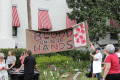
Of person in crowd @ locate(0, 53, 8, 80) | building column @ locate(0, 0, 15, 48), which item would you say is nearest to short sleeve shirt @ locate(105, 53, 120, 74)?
person in crowd @ locate(0, 53, 8, 80)

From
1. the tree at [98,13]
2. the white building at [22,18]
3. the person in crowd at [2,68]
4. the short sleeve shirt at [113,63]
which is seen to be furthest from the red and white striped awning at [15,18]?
the short sleeve shirt at [113,63]

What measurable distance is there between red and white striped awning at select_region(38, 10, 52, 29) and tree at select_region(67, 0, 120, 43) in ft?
9.28

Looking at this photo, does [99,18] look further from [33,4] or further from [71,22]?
[33,4]

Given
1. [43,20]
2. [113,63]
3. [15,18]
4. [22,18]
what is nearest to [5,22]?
[15,18]

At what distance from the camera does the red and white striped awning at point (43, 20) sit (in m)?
18.6

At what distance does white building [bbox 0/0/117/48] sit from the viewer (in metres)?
15.6

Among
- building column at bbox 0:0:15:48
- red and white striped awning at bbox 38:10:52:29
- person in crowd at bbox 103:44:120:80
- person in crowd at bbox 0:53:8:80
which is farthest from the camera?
red and white striped awning at bbox 38:10:52:29

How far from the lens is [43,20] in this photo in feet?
61.6

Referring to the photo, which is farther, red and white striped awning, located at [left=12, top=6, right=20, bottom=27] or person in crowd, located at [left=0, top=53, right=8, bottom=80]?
red and white striped awning, located at [left=12, top=6, right=20, bottom=27]

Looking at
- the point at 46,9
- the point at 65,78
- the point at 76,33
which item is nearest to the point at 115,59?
the point at 76,33

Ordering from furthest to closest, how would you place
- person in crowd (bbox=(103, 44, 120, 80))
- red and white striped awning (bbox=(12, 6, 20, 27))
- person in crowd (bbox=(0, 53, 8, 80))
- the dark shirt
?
red and white striped awning (bbox=(12, 6, 20, 27)) < person in crowd (bbox=(0, 53, 8, 80)) < the dark shirt < person in crowd (bbox=(103, 44, 120, 80))

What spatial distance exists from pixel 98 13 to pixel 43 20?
18.5 feet

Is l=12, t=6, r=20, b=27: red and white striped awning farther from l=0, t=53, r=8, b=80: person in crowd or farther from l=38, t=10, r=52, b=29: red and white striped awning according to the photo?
l=0, t=53, r=8, b=80: person in crowd

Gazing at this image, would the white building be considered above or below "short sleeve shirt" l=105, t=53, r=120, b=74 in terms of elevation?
above
